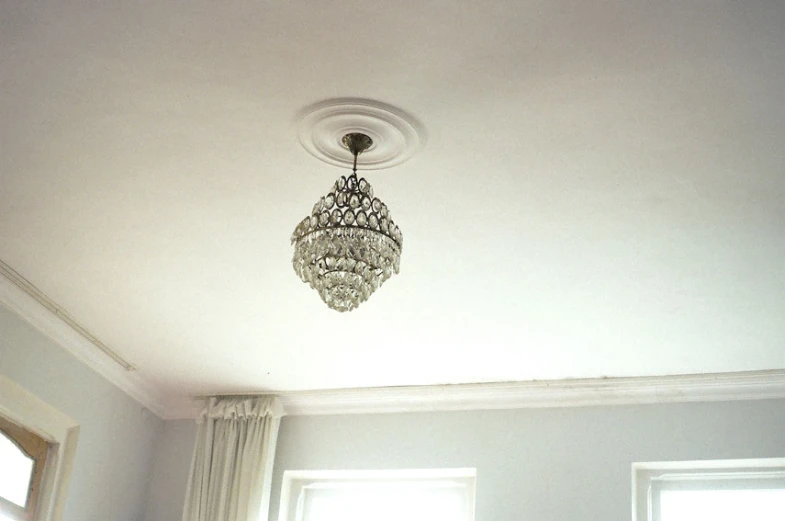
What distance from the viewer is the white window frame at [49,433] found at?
4.97 meters

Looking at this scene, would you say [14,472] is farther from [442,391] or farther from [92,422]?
[442,391]

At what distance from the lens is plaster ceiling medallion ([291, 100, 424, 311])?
3369 millimetres

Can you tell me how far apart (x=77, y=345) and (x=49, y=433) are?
47 centimetres

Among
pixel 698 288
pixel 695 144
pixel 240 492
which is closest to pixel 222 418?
pixel 240 492

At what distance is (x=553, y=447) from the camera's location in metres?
5.49

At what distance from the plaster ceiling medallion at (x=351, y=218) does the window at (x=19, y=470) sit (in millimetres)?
2361

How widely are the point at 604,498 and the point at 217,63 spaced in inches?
126

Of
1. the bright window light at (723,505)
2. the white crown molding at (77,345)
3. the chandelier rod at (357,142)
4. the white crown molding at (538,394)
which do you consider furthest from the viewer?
the white crown molding at (538,394)

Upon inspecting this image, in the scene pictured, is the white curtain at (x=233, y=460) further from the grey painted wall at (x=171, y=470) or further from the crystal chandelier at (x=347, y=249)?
the crystal chandelier at (x=347, y=249)

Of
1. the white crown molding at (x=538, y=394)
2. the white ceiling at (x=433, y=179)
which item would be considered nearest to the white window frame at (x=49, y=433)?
the white ceiling at (x=433, y=179)

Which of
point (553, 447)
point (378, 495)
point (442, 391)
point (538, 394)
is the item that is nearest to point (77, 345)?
Result: point (378, 495)

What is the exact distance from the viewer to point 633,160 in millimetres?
3639

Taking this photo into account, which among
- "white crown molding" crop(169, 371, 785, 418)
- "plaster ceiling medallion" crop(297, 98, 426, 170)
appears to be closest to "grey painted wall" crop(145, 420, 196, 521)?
"white crown molding" crop(169, 371, 785, 418)

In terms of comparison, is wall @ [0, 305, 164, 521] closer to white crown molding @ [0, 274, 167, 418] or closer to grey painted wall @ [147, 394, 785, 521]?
white crown molding @ [0, 274, 167, 418]
